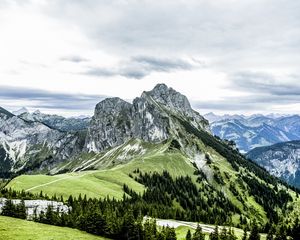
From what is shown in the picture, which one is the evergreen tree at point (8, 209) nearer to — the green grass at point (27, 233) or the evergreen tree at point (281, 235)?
the green grass at point (27, 233)

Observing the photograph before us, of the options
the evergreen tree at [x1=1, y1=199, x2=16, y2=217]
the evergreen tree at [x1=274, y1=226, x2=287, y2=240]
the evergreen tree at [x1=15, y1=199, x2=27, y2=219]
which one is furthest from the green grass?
the evergreen tree at [x1=274, y1=226, x2=287, y2=240]

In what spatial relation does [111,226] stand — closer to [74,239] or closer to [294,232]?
[74,239]

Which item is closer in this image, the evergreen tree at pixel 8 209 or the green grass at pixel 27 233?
the green grass at pixel 27 233

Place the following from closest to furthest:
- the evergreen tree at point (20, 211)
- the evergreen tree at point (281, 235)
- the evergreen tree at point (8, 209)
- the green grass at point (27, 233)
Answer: the green grass at point (27, 233) < the evergreen tree at point (281, 235) < the evergreen tree at point (8, 209) < the evergreen tree at point (20, 211)

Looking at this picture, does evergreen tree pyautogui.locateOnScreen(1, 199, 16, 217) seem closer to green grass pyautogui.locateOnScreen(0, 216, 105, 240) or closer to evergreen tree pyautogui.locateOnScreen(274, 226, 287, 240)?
green grass pyautogui.locateOnScreen(0, 216, 105, 240)

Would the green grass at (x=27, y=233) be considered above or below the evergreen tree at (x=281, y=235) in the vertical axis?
above

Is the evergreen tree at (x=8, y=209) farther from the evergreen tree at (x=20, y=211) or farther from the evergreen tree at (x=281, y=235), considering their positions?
the evergreen tree at (x=281, y=235)

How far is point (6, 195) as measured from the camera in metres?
199

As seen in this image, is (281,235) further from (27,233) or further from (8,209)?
(8,209)

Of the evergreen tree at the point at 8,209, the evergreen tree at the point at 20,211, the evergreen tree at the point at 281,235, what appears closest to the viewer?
the evergreen tree at the point at 281,235

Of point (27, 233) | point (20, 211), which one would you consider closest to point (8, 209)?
point (20, 211)

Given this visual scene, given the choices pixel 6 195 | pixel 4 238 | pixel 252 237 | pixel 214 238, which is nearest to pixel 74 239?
pixel 4 238

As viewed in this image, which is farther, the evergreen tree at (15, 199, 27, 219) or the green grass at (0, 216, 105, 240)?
the evergreen tree at (15, 199, 27, 219)

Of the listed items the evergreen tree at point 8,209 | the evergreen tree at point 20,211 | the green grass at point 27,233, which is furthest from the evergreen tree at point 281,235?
the evergreen tree at point 8,209
